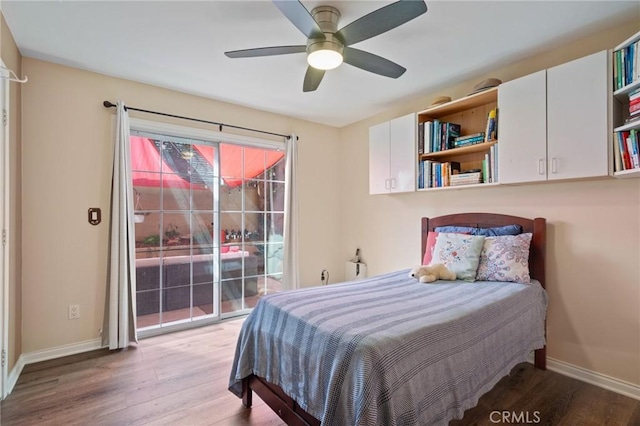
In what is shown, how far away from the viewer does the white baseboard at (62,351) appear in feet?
8.14

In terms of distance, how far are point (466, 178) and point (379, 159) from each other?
1030mm

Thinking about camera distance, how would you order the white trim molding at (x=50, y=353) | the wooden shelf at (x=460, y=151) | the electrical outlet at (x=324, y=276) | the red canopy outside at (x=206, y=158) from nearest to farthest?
the white trim molding at (x=50, y=353) → the wooden shelf at (x=460, y=151) → the red canopy outside at (x=206, y=158) → the electrical outlet at (x=324, y=276)

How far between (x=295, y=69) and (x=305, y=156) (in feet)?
4.97

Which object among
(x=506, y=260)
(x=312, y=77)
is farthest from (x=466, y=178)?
(x=312, y=77)

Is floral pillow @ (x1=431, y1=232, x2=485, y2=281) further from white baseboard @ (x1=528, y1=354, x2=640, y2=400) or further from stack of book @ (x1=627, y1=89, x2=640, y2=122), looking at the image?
stack of book @ (x1=627, y1=89, x2=640, y2=122)

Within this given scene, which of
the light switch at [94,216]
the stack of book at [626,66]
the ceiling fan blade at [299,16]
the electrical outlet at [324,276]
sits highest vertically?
the ceiling fan blade at [299,16]

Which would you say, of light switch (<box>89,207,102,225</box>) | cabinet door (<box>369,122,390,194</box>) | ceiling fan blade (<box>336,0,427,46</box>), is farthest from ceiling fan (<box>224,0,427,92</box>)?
light switch (<box>89,207,102,225</box>)

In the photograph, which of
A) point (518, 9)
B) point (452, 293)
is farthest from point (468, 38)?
point (452, 293)

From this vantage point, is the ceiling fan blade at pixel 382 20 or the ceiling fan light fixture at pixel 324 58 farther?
the ceiling fan light fixture at pixel 324 58

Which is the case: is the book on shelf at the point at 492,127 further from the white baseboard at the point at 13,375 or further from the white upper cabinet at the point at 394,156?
the white baseboard at the point at 13,375

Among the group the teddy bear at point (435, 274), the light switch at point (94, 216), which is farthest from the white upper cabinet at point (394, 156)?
the light switch at point (94, 216)

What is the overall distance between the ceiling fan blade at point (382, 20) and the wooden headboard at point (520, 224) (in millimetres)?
1850

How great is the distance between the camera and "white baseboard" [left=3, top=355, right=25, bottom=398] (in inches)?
80.7

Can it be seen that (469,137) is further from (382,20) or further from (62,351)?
(62,351)
